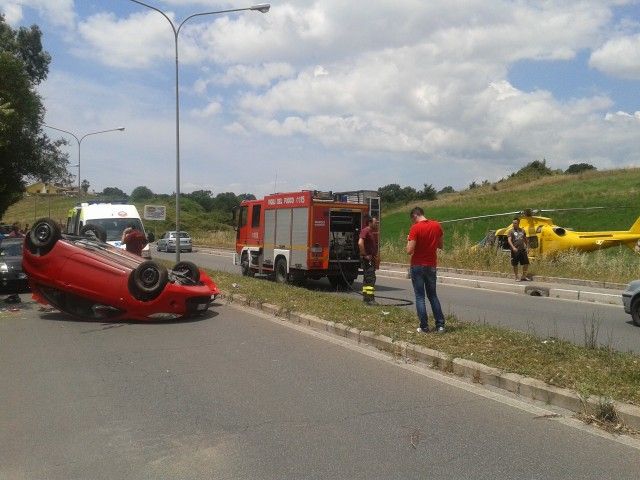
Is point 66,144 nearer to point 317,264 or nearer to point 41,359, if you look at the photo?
point 317,264

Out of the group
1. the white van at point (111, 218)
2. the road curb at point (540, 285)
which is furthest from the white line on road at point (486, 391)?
the white van at point (111, 218)

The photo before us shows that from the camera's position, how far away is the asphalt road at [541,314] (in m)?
10.1

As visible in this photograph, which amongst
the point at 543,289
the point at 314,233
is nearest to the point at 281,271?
the point at 314,233

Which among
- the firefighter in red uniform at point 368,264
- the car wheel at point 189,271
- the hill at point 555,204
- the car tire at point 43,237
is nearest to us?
the car tire at point 43,237

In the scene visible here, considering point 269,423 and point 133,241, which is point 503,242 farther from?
point 269,423

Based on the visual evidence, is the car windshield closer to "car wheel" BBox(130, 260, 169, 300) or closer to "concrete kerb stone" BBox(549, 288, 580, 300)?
"car wheel" BBox(130, 260, 169, 300)

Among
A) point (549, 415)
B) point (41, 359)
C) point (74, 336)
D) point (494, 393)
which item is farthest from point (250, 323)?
point (549, 415)

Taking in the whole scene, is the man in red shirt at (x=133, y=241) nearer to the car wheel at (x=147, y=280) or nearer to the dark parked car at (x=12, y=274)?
the dark parked car at (x=12, y=274)

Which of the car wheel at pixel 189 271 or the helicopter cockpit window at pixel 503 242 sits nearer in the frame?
the car wheel at pixel 189 271

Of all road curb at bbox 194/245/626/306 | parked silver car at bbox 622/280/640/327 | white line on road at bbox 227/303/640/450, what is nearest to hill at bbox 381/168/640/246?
road curb at bbox 194/245/626/306

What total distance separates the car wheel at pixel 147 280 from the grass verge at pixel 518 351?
2284 millimetres

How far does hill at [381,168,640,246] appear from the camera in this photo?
132ft

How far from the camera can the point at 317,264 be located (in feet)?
55.4

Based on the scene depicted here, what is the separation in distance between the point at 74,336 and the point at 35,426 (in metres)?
4.73
